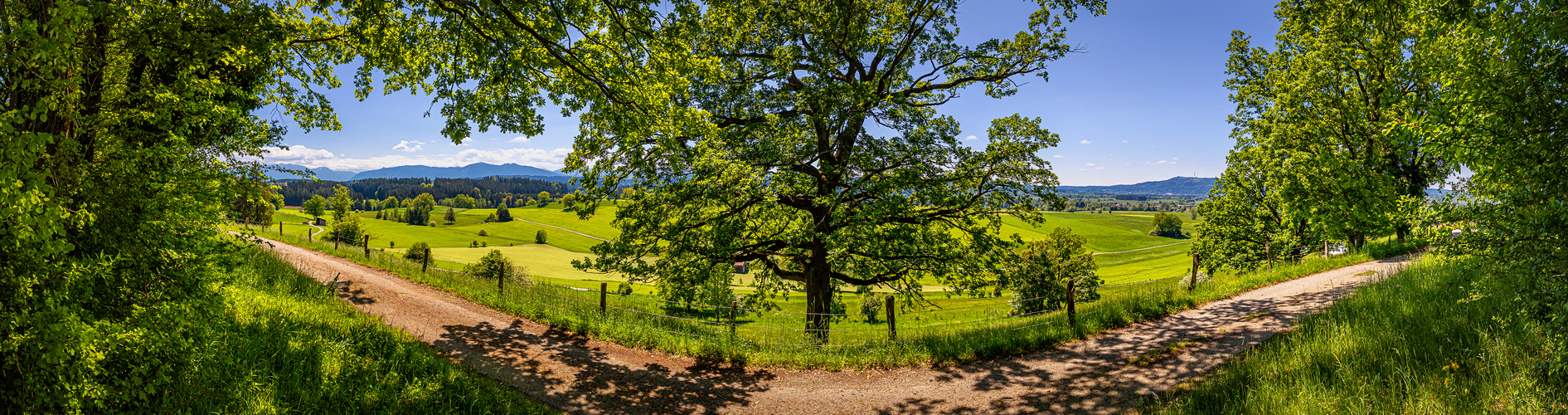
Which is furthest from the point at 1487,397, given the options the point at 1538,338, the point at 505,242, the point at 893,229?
Result: the point at 505,242

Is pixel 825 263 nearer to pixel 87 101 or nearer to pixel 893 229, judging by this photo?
pixel 893 229

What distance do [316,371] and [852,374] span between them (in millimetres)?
7260

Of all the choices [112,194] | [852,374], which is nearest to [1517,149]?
[852,374]

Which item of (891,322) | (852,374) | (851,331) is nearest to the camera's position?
(852,374)

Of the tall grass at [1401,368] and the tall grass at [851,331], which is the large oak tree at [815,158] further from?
the tall grass at [1401,368]

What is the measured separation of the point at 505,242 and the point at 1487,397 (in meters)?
107

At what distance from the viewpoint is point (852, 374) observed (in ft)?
27.8

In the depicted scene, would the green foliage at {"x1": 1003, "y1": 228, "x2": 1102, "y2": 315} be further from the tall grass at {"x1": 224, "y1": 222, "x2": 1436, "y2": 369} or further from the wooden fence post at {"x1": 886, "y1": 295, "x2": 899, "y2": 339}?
the wooden fence post at {"x1": 886, "y1": 295, "x2": 899, "y2": 339}

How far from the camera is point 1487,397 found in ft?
14.5

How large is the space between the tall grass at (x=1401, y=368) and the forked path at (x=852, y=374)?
0.87 meters

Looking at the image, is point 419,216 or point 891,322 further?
point 419,216

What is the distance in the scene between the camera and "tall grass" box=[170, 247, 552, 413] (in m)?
4.99

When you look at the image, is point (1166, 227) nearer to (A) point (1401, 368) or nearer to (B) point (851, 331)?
(B) point (851, 331)

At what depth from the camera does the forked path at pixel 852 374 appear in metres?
7.04
